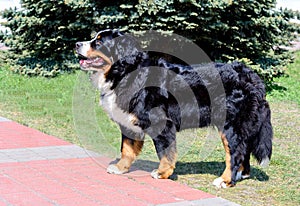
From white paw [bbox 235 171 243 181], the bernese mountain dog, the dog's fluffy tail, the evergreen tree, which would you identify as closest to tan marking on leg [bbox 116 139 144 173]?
the bernese mountain dog

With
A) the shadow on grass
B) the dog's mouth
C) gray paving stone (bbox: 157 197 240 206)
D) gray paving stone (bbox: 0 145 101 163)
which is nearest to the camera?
gray paving stone (bbox: 157 197 240 206)

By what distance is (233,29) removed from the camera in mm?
10828

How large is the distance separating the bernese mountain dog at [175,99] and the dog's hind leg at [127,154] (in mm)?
207

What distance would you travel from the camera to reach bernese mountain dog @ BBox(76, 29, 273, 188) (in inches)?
209

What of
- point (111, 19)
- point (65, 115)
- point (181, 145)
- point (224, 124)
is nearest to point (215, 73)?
point (224, 124)

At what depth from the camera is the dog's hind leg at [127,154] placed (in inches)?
223

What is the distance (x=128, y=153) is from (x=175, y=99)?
85cm

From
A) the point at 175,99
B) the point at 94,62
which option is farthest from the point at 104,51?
the point at 175,99

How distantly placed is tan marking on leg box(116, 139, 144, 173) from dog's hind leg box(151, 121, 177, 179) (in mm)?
301

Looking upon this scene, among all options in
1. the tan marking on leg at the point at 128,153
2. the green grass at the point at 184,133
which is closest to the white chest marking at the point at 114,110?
the tan marking on leg at the point at 128,153

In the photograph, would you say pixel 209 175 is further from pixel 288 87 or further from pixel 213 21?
pixel 288 87

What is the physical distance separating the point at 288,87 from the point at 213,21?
2586 mm

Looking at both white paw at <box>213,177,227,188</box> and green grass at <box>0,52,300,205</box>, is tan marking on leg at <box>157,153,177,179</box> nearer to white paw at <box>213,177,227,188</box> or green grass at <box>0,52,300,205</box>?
green grass at <box>0,52,300,205</box>

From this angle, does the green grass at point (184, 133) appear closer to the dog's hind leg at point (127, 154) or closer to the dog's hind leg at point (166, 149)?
the dog's hind leg at point (166, 149)
